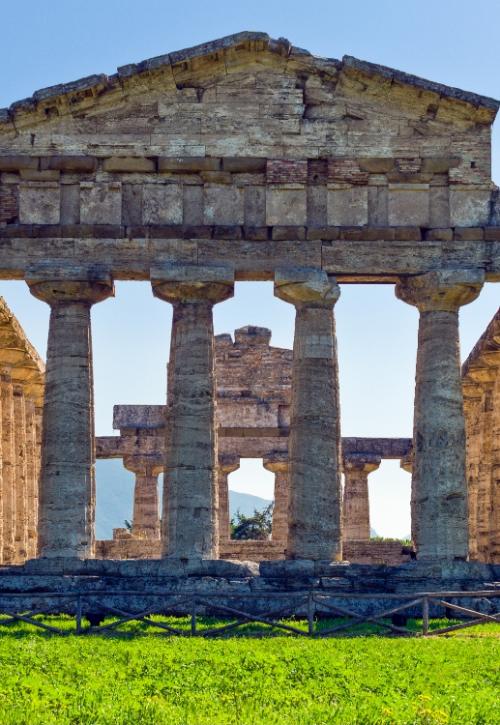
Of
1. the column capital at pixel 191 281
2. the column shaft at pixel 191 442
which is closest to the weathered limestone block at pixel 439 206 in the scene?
the column capital at pixel 191 281

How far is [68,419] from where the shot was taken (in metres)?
38.9

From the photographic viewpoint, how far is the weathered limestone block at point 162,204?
4022cm

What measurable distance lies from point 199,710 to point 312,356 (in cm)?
1887

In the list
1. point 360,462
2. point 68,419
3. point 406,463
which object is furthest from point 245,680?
point 406,463

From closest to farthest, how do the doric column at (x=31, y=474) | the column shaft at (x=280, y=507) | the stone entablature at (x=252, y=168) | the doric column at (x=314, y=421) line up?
the doric column at (x=314, y=421)
the stone entablature at (x=252, y=168)
the doric column at (x=31, y=474)
the column shaft at (x=280, y=507)

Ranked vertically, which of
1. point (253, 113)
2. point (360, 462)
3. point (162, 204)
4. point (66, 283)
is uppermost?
point (253, 113)

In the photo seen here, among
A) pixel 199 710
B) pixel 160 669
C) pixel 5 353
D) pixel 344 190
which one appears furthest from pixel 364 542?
pixel 199 710

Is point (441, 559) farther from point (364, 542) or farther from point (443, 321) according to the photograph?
point (364, 542)

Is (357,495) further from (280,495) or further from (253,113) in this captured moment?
(253,113)

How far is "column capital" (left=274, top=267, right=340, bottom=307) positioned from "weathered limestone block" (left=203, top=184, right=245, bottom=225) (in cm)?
215

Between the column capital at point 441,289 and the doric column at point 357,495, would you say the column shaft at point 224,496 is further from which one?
the column capital at point 441,289

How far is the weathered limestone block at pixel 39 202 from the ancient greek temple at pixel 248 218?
2.0 inches

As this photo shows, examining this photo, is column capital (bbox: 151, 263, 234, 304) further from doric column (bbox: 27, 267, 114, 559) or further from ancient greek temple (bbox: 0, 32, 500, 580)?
doric column (bbox: 27, 267, 114, 559)

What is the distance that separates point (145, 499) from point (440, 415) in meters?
23.9
